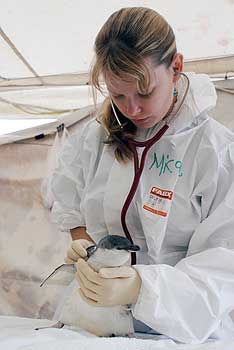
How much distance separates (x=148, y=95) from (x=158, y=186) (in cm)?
20

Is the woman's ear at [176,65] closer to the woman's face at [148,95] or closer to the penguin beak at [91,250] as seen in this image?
the woman's face at [148,95]

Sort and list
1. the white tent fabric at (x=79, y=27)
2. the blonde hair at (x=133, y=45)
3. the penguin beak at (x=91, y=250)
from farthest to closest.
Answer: the white tent fabric at (x=79, y=27), the penguin beak at (x=91, y=250), the blonde hair at (x=133, y=45)

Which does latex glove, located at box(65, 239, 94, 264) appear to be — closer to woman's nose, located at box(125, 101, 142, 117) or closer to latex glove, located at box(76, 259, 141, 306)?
latex glove, located at box(76, 259, 141, 306)

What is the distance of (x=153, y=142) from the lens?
3.35 ft

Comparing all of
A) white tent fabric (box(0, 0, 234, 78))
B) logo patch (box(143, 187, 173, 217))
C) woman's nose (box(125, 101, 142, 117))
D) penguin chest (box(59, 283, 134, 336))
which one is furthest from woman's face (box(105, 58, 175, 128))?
white tent fabric (box(0, 0, 234, 78))

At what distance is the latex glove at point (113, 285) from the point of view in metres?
0.93

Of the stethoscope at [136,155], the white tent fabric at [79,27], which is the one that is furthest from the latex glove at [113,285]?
the white tent fabric at [79,27]

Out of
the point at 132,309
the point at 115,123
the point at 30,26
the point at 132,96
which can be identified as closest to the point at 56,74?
the point at 30,26

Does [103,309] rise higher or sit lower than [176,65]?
lower

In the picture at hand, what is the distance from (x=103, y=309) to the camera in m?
1.01

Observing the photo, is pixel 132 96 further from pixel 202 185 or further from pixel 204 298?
pixel 204 298

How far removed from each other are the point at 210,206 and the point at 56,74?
1010 mm

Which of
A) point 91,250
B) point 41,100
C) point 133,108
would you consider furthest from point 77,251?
point 41,100

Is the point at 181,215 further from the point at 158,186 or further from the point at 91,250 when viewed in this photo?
the point at 91,250
